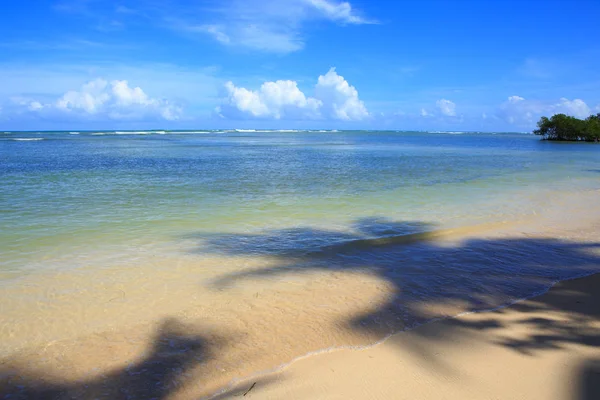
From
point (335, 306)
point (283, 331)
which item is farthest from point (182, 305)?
point (335, 306)

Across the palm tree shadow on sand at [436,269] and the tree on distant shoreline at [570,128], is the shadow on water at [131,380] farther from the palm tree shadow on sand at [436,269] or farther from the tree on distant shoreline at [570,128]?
the tree on distant shoreline at [570,128]

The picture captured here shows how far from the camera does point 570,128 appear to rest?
262 feet

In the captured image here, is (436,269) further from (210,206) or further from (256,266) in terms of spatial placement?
(210,206)

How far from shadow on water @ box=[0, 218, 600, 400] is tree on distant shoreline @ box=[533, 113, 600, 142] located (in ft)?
284

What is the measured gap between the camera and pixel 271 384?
3654 millimetres

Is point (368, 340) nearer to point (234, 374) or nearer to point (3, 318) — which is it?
point (234, 374)

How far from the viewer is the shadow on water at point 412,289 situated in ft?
12.3

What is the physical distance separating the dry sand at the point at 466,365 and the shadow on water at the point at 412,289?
0.03m

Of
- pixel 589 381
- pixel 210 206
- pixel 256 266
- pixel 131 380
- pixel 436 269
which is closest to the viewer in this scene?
pixel 589 381

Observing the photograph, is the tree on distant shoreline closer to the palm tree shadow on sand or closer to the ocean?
the ocean

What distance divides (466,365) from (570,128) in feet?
308

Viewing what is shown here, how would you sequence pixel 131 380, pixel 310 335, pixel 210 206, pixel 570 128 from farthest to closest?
pixel 570 128 < pixel 210 206 < pixel 310 335 < pixel 131 380

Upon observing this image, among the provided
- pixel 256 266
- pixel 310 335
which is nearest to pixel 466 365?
pixel 310 335

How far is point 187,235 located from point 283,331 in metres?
4.99
